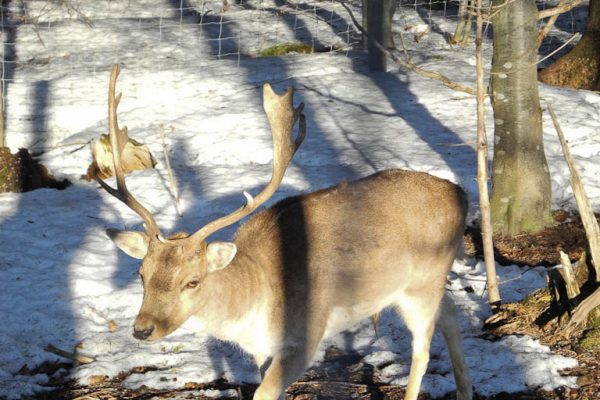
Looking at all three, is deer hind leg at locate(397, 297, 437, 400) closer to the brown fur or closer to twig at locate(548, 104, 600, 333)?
the brown fur

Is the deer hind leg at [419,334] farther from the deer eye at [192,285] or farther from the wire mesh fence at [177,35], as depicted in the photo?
the wire mesh fence at [177,35]

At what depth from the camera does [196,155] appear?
10883 millimetres

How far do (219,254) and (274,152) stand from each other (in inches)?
28.5

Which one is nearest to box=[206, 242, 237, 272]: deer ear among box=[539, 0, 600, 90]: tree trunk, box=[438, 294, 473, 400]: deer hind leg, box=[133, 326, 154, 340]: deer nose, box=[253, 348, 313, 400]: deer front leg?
box=[133, 326, 154, 340]: deer nose

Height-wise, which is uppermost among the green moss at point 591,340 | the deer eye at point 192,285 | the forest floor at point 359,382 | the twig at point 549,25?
the twig at point 549,25

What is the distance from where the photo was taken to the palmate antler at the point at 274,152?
4.66 m

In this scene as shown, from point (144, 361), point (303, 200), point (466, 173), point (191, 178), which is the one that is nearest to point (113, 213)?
point (191, 178)

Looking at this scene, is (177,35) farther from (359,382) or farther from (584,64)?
(359,382)

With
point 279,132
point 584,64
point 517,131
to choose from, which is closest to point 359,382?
point 279,132

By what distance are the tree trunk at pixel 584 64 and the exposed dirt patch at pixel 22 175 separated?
23.7 feet

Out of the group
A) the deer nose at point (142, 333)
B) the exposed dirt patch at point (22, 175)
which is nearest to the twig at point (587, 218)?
the deer nose at point (142, 333)

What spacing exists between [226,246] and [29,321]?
9.58ft

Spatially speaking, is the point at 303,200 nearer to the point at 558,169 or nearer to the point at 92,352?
the point at 92,352

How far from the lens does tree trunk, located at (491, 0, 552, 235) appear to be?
775cm
